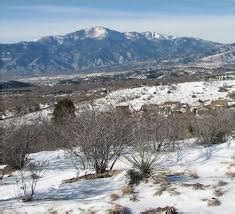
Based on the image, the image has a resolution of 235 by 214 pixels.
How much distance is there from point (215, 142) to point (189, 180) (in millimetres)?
5432

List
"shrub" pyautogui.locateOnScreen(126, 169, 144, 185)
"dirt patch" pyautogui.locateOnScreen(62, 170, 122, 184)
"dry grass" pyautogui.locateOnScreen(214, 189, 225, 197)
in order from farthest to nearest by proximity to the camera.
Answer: "dirt patch" pyautogui.locateOnScreen(62, 170, 122, 184)
"shrub" pyautogui.locateOnScreen(126, 169, 144, 185)
"dry grass" pyautogui.locateOnScreen(214, 189, 225, 197)

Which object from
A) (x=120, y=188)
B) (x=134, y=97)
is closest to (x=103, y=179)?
(x=120, y=188)

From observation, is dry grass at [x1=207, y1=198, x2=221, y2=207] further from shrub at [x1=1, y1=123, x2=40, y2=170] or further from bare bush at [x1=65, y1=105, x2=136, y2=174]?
shrub at [x1=1, y1=123, x2=40, y2=170]

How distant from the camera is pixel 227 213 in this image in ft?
28.0

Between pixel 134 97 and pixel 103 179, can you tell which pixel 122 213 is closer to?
pixel 103 179

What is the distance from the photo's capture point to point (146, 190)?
10000 millimetres

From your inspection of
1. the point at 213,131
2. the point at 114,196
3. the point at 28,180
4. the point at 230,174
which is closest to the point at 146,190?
the point at 114,196

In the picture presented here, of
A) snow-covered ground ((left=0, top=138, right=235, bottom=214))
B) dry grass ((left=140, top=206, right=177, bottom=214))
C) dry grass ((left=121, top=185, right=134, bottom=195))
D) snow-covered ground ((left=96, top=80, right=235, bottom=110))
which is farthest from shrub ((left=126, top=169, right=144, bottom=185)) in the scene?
snow-covered ground ((left=96, top=80, right=235, bottom=110))

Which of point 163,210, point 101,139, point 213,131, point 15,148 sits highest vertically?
point 101,139

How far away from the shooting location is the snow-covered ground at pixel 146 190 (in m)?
9.09

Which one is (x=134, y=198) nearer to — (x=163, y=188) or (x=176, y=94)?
(x=163, y=188)

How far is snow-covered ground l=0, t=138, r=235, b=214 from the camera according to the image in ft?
29.8

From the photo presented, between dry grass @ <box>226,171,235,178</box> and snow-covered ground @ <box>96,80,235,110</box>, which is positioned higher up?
snow-covered ground @ <box>96,80,235,110</box>

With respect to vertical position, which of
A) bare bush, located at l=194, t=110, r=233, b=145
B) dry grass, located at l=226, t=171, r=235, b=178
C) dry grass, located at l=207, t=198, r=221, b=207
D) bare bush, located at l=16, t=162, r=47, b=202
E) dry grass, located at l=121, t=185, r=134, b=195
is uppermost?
bare bush, located at l=194, t=110, r=233, b=145
